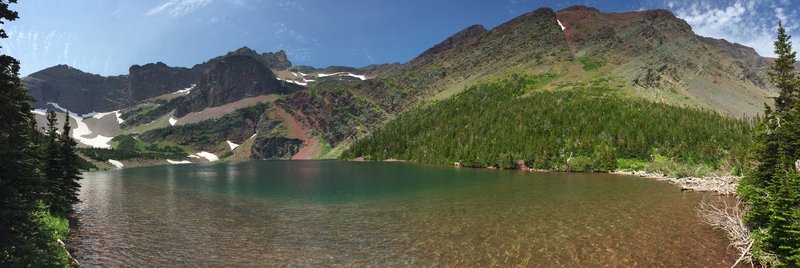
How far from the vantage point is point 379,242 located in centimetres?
3123

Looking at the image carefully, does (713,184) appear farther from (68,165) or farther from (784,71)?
(68,165)

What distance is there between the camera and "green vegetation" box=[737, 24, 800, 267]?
66.2ft

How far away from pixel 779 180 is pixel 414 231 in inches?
941

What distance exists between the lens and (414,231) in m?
34.7

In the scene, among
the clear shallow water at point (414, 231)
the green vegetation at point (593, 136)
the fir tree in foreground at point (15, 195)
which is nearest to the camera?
the fir tree in foreground at point (15, 195)

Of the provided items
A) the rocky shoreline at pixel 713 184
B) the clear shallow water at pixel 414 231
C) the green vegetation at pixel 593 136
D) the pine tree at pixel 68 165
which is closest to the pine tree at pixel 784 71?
the clear shallow water at pixel 414 231

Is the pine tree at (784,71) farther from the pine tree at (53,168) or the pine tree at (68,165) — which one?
the pine tree at (68,165)

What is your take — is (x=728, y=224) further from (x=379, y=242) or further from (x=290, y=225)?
(x=290, y=225)

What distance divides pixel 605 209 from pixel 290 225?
33.1 metres

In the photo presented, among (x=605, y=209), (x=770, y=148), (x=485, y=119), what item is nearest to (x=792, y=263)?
(x=770, y=148)

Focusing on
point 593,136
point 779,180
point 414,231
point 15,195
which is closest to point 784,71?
point 779,180

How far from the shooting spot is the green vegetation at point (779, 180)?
20172 millimetres

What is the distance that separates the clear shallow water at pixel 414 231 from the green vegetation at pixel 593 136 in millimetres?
44274

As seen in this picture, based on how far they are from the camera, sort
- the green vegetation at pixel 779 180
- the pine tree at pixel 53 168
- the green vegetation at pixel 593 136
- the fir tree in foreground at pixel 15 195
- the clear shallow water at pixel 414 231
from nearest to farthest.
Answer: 1. the fir tree in foreground at pixel 15 195
2. the green vegetation at pixel 779 180
3. the clear shallow water at pixel 414 231
4. the pine tree at pixel 53 168
5. the green vegetation at pixel 593 136
